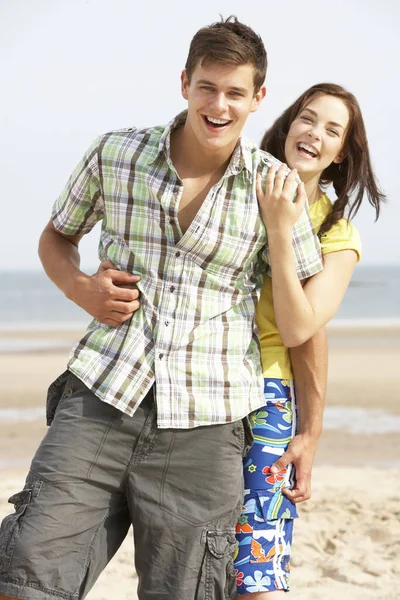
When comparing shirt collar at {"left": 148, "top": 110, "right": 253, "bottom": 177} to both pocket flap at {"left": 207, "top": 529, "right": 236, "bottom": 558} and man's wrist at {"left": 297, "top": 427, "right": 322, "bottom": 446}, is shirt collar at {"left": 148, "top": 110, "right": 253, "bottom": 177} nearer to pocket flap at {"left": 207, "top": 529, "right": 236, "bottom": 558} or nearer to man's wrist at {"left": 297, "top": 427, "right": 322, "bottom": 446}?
man's wrist at {"left": 297, "top": 427, "right": 322, "bottom": 446}

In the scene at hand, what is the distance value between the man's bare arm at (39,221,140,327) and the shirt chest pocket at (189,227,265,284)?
0.23m

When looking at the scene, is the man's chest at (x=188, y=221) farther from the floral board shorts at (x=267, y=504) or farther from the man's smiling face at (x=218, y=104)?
the floral board shorts at (x=267, y=504)

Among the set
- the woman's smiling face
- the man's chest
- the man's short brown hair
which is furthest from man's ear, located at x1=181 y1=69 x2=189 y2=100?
the woman's smiling face

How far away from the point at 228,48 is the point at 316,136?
22.1 inches

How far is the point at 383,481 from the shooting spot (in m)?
7.30

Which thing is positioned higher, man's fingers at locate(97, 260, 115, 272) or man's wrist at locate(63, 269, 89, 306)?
man's fingers at locate(97, 260, 115, 272)

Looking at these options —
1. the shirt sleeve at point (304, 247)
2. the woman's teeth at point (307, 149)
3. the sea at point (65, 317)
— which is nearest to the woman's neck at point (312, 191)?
the woman's teeth at point (307, 149)

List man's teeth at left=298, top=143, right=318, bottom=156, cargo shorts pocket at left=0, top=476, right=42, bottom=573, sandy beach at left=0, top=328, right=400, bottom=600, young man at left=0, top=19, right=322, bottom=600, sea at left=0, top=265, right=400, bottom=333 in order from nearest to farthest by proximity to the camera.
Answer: cargo shorts pocket at left=0, top=476, right=42, bottom=573 → young man at left=0, top=19, right=322, bottom=600 → man's teeth at left=298, top=143, right=318, bottom=156 → sandy beach at left=0, top=328, right=400, bottom=600 → sea at left=0, top=265, right=400, bottom=333

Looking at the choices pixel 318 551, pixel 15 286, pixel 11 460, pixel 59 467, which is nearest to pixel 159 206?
pixel 59 467

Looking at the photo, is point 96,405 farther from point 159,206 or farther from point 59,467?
point 159,206

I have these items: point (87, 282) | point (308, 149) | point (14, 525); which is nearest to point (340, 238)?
point (308, 149)

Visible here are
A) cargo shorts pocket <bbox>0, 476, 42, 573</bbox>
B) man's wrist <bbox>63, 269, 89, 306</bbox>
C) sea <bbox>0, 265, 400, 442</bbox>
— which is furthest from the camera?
sea <bbox>0, 265, 400, 442</bbox>

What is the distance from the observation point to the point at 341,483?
7234mm

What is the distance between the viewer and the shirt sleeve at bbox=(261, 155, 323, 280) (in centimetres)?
314
